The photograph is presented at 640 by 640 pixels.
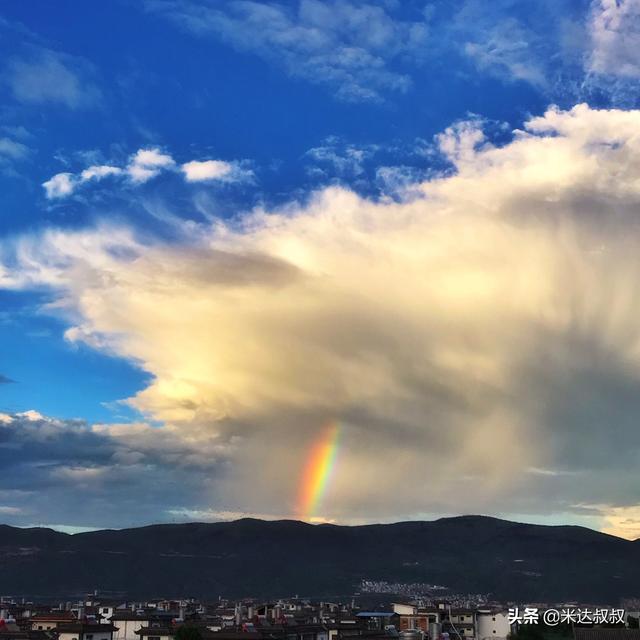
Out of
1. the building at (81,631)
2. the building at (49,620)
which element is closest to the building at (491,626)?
the building at (81,631)

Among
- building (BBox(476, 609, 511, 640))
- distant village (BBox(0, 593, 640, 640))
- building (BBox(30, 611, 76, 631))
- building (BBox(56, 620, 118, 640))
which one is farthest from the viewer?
building (BBox(476, 609, 511, 640))

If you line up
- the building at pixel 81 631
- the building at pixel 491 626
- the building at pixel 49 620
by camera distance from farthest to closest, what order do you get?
the building at pixel 491 626, the building at pixel 49 620, the building at pixel 81 631

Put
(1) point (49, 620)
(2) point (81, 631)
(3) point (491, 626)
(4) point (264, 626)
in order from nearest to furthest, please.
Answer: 1. (2) point (81, 631)
2. (4) point (264, 626)
3. (1) point (49, 620)
4. (3) point (491, 626)

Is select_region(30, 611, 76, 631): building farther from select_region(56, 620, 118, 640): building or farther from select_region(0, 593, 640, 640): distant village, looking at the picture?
select_region(56, 620, 118, 640): building

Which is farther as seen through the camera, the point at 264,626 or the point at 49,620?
the point at 49,620

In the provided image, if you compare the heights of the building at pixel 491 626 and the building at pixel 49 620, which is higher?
the building at pixel 49 620

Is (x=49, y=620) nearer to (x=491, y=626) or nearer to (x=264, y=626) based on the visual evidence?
(x=264, y=626)

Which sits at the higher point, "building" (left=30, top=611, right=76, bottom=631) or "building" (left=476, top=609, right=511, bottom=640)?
"building" (left=30, top=611, right=76, bottom=631)

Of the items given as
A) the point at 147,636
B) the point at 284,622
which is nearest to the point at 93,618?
the point at 147,636

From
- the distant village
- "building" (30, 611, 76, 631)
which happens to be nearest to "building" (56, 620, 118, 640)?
the distant village

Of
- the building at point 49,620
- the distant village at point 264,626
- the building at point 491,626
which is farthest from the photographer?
the building at point 491,626

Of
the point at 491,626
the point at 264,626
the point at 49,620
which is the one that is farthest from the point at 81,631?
the point at 491,626

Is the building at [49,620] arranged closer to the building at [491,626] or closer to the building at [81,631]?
the building at [81,631]

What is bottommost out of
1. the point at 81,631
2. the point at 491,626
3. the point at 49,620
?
the point at 491,626
